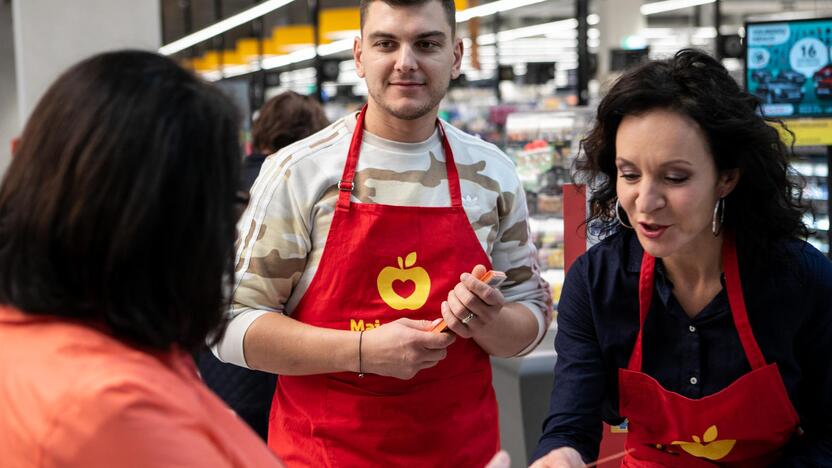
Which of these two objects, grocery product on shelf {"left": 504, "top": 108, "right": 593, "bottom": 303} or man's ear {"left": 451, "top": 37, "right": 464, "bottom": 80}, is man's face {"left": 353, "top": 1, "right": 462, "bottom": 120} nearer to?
man's ear {"left": 451, "top": 37, "right": 464, "bottom": 80}

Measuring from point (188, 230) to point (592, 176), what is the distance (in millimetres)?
1107

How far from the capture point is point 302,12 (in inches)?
928

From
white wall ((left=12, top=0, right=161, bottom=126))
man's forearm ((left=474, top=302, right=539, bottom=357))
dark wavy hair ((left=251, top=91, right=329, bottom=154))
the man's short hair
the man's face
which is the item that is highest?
white wall ((left=12, top=0, right=161, bottom=126))

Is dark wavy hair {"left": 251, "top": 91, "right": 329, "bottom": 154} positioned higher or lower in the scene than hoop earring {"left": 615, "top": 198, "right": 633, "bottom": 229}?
higher

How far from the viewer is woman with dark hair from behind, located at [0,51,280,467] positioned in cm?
95

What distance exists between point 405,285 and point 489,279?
24 cm

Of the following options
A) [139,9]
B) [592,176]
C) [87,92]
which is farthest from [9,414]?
[139,9]

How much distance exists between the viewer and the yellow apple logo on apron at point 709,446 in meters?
1.79

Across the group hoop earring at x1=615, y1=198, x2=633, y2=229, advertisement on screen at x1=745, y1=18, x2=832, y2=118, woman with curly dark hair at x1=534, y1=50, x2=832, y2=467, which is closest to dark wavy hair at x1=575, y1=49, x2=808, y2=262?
woman with curly dark hair at x1=534, y1=50, x2=832, y2=467

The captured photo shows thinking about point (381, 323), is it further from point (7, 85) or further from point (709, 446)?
point (7, 85)

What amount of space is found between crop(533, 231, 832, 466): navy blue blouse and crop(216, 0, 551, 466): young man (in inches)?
8.2

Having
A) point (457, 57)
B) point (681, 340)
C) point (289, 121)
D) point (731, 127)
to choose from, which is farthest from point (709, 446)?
point (289, 121)

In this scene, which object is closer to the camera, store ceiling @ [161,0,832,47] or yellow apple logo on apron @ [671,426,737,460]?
yellow apple logo on apron @ [671,426,737,460]

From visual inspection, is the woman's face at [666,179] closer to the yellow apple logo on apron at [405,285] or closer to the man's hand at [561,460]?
the man's hand at [561,460]
